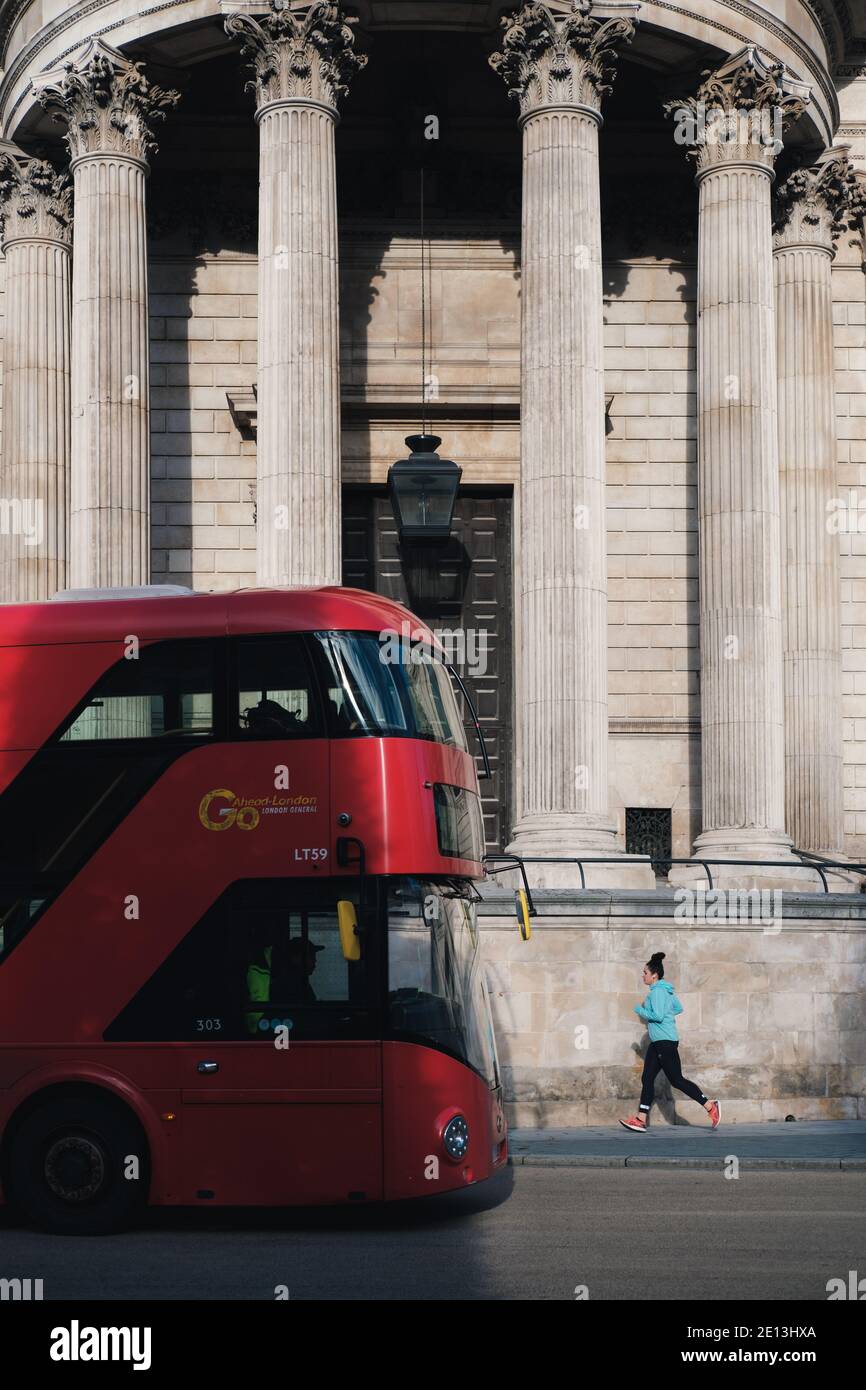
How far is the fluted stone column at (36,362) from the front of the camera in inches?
1212

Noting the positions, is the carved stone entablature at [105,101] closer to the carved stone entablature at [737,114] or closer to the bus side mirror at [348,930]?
the carved stone entablature at [737,114]

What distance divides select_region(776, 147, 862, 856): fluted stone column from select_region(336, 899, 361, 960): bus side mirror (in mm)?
15782

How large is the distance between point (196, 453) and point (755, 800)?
11.2 metres

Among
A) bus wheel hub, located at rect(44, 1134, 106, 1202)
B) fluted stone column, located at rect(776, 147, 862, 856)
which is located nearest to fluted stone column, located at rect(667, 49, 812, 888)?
fluted stone column, located at rect(776, 147, 862, 856)

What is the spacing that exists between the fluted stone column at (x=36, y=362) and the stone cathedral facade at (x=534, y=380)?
55 millimetres

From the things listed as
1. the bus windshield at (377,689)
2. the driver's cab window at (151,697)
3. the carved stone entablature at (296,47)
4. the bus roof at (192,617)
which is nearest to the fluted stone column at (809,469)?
the carved stone entablature at (296,47)

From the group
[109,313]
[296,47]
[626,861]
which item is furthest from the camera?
[109,313]

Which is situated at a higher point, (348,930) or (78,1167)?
(348,930)

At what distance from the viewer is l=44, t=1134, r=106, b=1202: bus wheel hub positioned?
15.9m

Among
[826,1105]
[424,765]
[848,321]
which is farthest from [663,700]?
[424,765]

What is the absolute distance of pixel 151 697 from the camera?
16484 mm

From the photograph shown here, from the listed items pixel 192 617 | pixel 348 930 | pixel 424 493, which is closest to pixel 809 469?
pixel 424 493

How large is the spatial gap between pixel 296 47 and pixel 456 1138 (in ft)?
57.7

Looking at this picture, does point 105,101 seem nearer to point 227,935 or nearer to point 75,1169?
point 227,935
